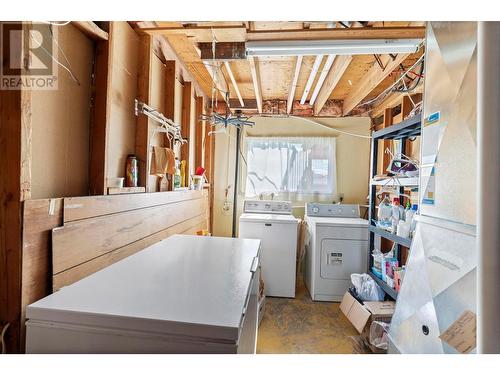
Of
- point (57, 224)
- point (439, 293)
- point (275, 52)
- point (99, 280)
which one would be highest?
point (275, 52)

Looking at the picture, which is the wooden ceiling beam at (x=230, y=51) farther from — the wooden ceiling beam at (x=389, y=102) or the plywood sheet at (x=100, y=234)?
the wooden ceiling beam at (x=389, y=102)

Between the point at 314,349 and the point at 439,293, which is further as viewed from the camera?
the point at 314,349

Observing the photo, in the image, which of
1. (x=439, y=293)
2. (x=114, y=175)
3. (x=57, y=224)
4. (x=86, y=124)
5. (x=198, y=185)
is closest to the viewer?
(x=57, y=224)

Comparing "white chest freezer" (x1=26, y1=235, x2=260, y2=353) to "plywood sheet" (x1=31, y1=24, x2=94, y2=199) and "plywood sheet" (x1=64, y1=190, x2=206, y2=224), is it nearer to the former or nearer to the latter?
"plywood sheet" (x1=64, y1=190, x2=206, y2=224)

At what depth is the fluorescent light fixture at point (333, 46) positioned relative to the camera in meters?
1.77

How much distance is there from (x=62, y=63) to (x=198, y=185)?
6.46ft

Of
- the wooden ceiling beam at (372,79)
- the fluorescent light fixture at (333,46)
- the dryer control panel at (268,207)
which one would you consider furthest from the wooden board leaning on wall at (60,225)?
the wooden ceiling beam at (372,79)

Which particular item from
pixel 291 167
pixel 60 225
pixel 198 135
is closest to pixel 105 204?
pixel 60 225

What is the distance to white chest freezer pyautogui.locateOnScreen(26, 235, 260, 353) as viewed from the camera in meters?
0.67

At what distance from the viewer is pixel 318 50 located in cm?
187

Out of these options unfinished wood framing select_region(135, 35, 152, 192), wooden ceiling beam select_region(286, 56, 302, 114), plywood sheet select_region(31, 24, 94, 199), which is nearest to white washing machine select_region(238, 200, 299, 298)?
unfinished wood framing select_region(135, 35, 152, 192)

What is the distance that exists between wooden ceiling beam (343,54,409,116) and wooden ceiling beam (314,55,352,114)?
357 millimetres

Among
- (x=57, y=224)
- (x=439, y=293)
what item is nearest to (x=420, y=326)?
(x=439, y=293)
